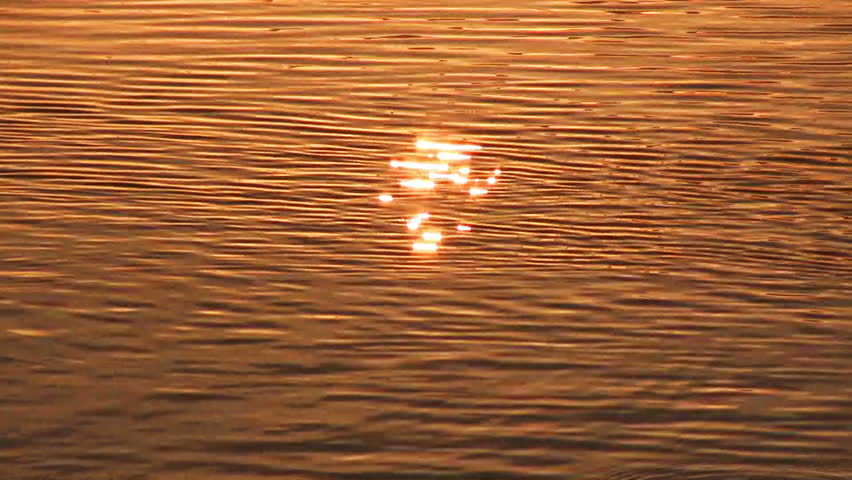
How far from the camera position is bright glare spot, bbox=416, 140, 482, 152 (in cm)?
1471

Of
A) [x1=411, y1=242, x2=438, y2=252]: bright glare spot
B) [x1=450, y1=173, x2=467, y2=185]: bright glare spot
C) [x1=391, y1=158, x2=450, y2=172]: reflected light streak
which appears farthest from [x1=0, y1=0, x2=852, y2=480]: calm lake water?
[x1=450, y1=173, x2=467, y2=185]: bright glare spot

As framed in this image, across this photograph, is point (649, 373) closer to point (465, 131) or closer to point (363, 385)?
point (363, 385)

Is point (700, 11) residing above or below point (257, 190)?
above

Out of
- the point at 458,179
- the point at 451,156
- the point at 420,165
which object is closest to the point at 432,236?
the point at 458,179

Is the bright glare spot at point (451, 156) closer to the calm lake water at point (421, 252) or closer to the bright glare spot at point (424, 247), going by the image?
the calm lake water at point (421, 252)

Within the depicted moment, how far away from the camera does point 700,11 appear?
19766mm

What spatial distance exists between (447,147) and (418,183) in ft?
3.03

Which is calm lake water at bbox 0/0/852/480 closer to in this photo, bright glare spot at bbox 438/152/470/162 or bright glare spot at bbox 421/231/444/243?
bright glare spot at bbox 421/231/444/243

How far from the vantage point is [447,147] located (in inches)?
581

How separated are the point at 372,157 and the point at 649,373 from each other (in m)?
4.81

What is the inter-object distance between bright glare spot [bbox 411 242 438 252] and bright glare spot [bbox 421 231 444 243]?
3.2 inches

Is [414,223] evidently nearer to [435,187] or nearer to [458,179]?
[435,187]

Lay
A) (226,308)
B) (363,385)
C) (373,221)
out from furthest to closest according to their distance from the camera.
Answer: (373,221) → (226,308) → (363,385)

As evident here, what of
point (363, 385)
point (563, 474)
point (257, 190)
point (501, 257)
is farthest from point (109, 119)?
point (563, 474)
